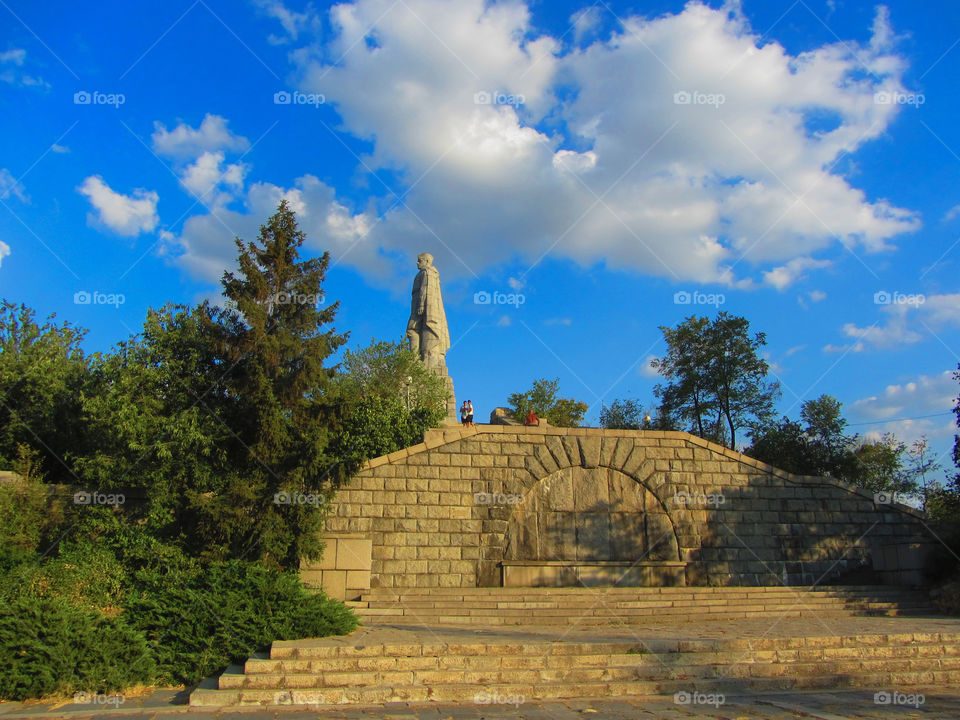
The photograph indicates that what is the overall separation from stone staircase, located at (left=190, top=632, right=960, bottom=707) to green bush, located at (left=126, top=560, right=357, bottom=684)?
0.48 meters

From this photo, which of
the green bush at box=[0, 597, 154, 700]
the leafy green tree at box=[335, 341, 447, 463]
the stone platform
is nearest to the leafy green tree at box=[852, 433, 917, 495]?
the stone platform

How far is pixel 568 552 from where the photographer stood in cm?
1631

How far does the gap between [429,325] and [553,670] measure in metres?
25.1

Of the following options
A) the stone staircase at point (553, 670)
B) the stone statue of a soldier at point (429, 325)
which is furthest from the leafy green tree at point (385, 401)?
the stone staircase at point (553, 670)

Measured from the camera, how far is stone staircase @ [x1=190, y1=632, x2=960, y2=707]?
786 centimetres

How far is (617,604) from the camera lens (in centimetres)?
1427

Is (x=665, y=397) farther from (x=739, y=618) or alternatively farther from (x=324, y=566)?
(x=324, y=566)

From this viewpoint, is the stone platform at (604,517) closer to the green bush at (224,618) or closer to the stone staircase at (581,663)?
the stone staircase at (581,663)

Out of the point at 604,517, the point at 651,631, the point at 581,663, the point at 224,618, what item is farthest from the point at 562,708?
the point at 604,517

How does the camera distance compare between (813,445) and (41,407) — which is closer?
(41,407)

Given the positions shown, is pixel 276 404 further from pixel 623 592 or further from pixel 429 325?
pixel 429 325

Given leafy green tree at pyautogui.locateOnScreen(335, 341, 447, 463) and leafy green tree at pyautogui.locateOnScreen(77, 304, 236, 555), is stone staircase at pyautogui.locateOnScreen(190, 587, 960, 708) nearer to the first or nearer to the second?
leafy green tree at pyautogui.locateOnScreen(77, 304, 236, 555)

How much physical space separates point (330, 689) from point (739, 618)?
9864mm

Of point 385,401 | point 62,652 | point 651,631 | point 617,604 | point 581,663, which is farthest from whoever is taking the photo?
point 385,401
